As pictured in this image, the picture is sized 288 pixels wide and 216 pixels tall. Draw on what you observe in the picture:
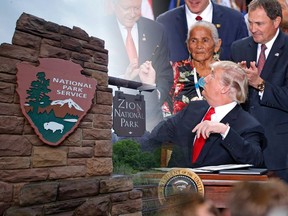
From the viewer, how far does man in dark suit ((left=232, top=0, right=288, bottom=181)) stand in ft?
9.98

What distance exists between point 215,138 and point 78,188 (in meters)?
1.32

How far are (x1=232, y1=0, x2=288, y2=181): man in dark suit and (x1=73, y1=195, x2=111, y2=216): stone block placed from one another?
5.06 feet

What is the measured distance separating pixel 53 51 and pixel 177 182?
3.98 feet

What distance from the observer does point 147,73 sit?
309 cm

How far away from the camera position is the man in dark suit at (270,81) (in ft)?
9.98

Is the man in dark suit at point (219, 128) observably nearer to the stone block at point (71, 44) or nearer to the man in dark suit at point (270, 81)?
the man in dark suit at point (270, 81)

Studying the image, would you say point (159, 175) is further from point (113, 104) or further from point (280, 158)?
point (280, 158)

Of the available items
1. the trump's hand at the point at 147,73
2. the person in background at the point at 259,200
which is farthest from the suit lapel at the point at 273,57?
the person in background at the point at 259,200

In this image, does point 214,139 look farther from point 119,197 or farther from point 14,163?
point 14,163

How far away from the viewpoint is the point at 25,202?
1.96 meters

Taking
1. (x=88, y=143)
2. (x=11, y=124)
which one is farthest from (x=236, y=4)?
(x=11, y=124)

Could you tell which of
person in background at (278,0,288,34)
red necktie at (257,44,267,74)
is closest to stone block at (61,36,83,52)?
red necktie at (257,44,267,74)

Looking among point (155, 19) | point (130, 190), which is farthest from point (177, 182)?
point (155, 19)

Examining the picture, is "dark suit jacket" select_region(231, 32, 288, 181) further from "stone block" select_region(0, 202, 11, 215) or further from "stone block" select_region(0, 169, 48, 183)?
"stone block" select_region(0, 202, 11, 215)
